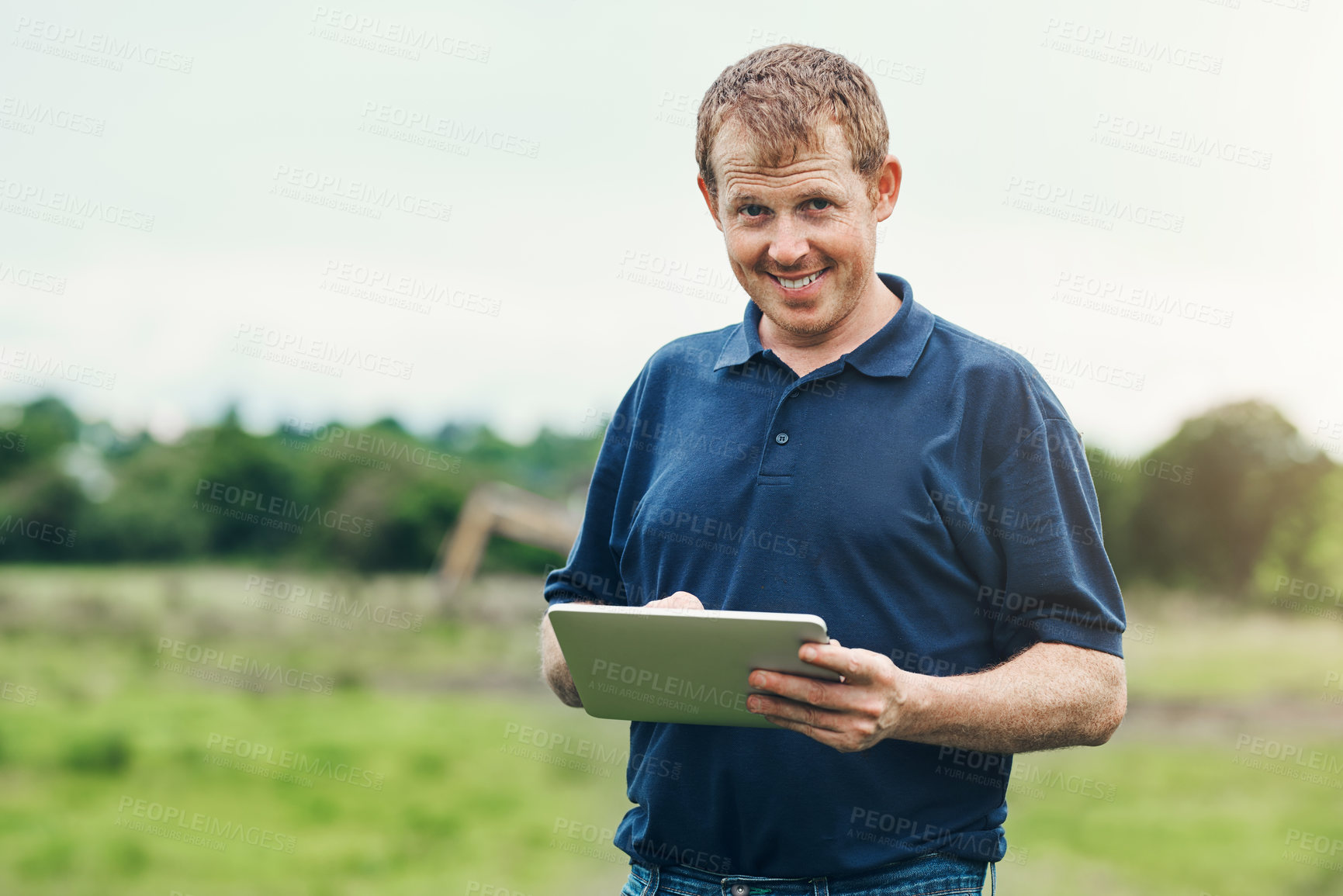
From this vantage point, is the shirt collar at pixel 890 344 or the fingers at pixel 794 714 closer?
the fingers at pixel 794 714

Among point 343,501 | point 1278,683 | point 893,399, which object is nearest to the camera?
point 893,399

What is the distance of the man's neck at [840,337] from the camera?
1985mm

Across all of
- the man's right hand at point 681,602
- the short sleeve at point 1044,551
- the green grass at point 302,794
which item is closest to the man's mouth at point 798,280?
the short sleeve at point 1044,551

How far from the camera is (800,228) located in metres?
1.87

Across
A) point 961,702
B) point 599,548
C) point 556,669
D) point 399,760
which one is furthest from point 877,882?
point 399,760

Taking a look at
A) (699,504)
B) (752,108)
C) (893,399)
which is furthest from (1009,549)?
(752,108)

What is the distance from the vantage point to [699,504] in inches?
75.6

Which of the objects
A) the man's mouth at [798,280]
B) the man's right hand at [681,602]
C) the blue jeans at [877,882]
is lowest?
the blue jeans at [877,882]

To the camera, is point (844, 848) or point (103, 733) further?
point (103, 733)

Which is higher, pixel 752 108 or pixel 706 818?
pixel 752 108

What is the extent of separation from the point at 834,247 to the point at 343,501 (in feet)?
32.3

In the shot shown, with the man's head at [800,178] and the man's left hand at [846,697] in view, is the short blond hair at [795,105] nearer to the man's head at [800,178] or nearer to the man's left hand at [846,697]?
the man's head at [800,178]

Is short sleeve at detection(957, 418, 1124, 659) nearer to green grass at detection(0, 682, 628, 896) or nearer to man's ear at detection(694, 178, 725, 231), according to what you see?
man's ear at detection(694, 178, 725, 231)

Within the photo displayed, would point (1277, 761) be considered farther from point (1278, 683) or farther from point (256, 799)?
point (256, 799)
